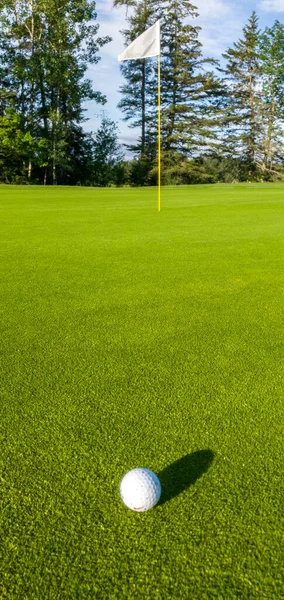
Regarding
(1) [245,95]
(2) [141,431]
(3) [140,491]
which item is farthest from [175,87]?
(3) [140,491]

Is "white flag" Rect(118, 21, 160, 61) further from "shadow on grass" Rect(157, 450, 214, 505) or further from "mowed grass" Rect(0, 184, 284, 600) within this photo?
"shadow on grass" Rect(157, 450, 214, 505)

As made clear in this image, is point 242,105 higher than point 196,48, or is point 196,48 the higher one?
point 196,48

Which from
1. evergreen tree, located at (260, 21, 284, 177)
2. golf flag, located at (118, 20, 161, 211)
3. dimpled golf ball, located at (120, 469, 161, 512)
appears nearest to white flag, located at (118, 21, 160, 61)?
golf flag, located at (118, 20, 161, 211)

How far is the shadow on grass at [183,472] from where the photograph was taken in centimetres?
155

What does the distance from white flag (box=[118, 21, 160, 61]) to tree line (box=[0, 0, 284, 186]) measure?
18.2 m

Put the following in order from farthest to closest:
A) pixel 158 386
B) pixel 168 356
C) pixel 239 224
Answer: pixel 239 224 → pixel 168 356 → pixel 158 386

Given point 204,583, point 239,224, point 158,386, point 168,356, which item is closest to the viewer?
point 204,583

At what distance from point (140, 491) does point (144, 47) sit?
9094 millimetres

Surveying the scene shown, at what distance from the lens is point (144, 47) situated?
8836 millimetres

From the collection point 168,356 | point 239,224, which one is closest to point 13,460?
point 168,356

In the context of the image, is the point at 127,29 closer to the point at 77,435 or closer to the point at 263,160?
the point at 263,160

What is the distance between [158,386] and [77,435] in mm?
516

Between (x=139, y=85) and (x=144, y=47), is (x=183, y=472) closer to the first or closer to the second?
(x=144, y=47)

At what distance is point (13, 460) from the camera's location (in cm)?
171
